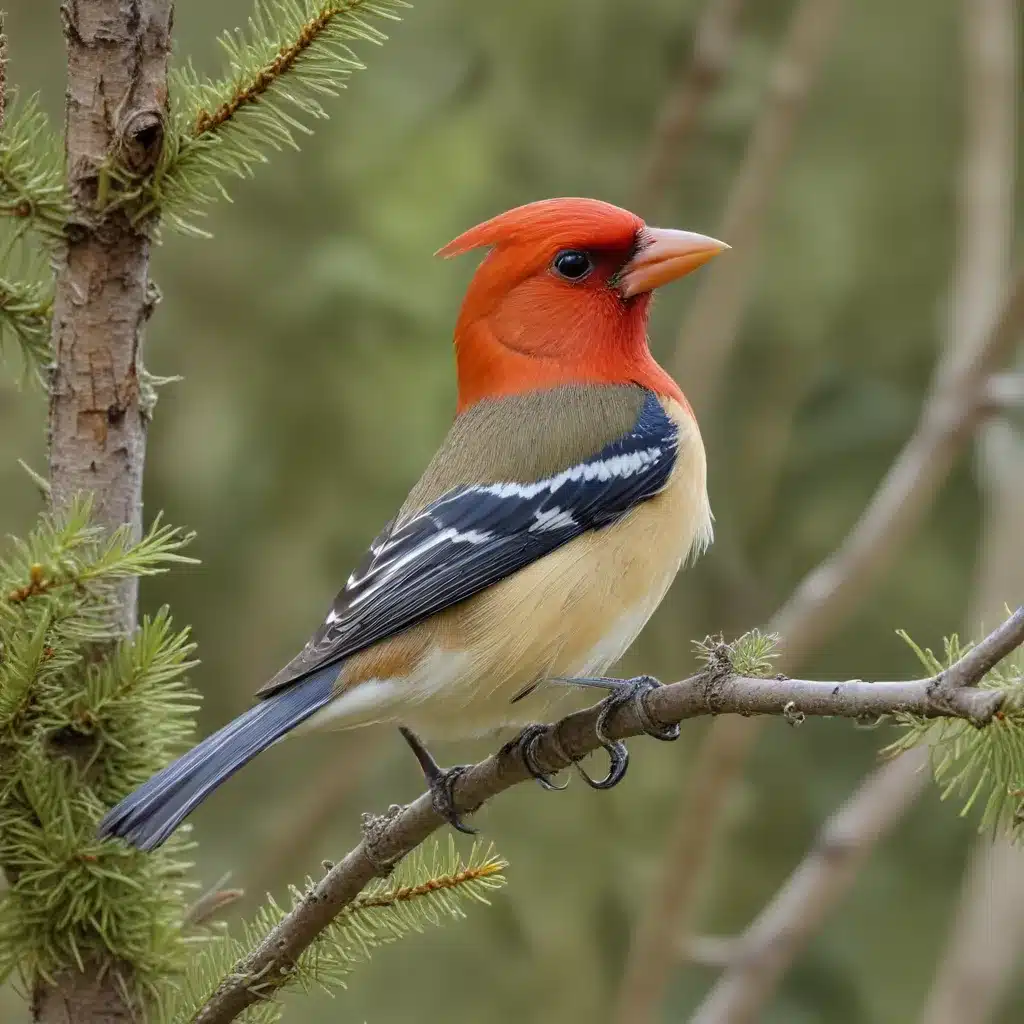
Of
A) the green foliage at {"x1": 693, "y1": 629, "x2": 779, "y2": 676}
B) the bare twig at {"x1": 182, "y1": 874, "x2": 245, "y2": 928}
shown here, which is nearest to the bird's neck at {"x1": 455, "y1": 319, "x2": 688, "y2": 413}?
the bare twig at {"x1": 182, "y1": 874, "x2": 245, "y2": 928}

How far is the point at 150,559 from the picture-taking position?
8.11 feet

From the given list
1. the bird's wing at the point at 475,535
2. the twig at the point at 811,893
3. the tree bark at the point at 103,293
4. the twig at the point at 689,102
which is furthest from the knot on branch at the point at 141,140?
the twig at the point at 811,893

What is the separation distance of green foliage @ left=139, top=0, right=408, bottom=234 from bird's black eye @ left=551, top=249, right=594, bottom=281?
54.9 inches

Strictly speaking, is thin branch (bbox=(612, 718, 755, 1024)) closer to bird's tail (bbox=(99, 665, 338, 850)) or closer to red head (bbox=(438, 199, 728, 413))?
red head (bbox=(438, 199, 728, 413))

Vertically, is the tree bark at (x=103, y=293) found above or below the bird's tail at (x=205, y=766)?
above

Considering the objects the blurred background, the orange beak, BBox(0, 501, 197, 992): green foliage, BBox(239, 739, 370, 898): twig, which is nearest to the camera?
BBox(0, 501, 197, 992): green foliage

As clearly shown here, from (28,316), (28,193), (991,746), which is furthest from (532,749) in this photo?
(28,193)

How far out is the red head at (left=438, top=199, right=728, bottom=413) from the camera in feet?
13.4

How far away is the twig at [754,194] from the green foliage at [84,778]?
3009 mm

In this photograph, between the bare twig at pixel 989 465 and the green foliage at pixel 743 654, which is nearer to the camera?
the green foliage at pixel 743 654

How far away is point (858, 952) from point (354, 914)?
12.7 feet

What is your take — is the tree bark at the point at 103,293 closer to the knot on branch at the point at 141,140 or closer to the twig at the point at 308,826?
the knot on branch at the point at 141,140

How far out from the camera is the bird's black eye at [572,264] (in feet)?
13.7

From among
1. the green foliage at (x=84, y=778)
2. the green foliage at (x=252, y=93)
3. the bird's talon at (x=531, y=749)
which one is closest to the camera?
the green foliage at (x=84, y=778)
